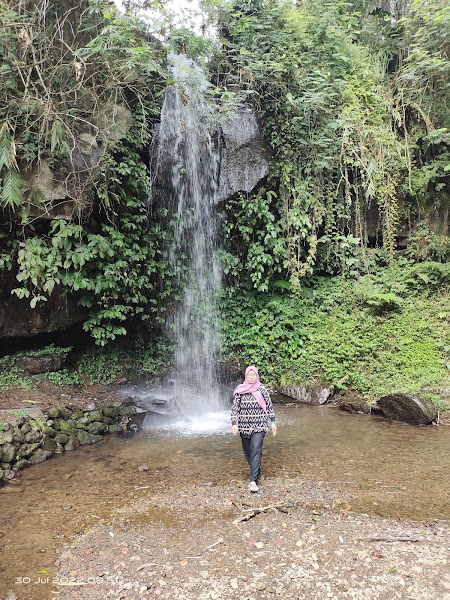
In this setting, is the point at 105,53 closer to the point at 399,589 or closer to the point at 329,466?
the point at 329,466

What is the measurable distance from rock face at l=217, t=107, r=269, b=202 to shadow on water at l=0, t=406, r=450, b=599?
5689 mm

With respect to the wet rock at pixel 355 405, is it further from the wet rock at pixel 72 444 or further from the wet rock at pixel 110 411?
the wet rock at pixel 72 444

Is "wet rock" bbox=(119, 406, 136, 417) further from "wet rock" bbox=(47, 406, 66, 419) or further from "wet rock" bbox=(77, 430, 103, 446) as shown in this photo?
"wet rock" bbox=(47, 406, 66, 419)

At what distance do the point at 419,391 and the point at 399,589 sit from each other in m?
5.76

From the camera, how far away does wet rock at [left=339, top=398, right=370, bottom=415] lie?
26.9 feet

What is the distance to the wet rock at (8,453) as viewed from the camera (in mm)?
5426

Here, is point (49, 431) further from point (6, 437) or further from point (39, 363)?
point (39, 363)

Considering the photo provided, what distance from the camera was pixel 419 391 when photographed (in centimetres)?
793

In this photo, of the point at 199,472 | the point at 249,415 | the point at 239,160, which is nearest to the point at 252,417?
the point at 249,415

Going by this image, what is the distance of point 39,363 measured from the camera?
28.8 ft

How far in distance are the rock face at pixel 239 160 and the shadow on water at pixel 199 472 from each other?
5689 mm

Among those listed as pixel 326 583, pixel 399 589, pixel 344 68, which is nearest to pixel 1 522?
pixel 326 583

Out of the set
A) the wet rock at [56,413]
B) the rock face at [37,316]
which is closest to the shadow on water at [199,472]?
the wet rock at [56,413]

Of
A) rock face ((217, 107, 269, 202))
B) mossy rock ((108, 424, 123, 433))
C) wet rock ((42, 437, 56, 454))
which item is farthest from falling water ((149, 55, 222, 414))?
wet rock ((42, 437, 56, 454))
